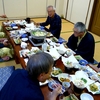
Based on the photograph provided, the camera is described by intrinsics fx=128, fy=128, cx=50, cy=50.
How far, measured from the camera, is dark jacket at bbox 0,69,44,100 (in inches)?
34.6

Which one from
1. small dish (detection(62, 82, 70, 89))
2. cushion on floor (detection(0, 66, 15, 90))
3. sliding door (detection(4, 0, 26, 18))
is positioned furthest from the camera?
sliding door (detection(4, 0, 26, 18))

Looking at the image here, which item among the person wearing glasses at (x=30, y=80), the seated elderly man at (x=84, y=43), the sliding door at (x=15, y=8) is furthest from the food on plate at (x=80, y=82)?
the sliding door at (x=15, y=8)

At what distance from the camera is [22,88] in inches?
35.5

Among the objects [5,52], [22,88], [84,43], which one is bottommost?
[5,52]

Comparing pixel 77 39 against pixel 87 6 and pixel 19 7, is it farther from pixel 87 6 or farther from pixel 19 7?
pixel 19 7

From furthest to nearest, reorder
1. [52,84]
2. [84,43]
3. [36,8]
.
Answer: [36,8] → [84,43] → [52,84]

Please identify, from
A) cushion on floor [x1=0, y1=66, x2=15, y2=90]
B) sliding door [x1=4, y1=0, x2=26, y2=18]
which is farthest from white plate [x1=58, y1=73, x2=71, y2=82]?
sliding door [x1=4, y1=0, x2=26, y2=18]

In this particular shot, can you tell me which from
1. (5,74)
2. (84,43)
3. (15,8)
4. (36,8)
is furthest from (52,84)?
(36,8)

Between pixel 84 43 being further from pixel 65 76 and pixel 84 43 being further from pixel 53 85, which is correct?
pixel 53 85

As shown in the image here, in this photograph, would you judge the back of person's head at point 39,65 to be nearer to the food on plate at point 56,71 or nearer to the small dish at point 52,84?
the small dish at point 52,84

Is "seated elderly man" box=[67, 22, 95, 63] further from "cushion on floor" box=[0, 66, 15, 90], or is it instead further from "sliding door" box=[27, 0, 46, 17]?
"sliding door" box=[27, 0, 46, 17]

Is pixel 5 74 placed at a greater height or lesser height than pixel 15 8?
lesser

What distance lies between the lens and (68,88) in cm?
125

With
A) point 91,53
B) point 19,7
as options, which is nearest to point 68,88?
point 91,53
